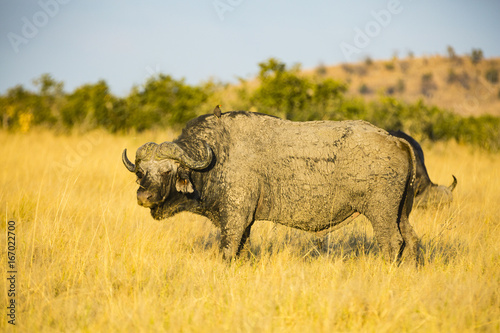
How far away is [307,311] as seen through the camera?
151 inches

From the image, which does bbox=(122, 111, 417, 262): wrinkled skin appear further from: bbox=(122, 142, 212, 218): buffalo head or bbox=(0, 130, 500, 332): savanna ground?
bbox=(0, 130, 500, 332): savanna ground

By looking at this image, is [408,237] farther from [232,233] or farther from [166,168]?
[166,168]

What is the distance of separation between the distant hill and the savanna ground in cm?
4880

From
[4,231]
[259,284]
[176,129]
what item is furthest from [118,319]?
[176,129]

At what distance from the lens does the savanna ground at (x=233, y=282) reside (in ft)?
12.0

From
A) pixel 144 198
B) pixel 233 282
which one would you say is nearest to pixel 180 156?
pixel 144 198

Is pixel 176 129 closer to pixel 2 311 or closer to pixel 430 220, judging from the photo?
pixel 430 220

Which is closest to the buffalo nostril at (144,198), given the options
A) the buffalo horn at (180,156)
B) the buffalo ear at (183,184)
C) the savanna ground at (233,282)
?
the buffalo ear at (183,184)

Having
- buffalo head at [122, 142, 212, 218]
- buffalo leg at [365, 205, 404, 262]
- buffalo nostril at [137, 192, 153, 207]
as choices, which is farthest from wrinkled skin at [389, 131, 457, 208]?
buffalo nostril at [137, 192, 153, 207]

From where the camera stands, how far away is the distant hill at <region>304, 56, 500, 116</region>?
54.6 m

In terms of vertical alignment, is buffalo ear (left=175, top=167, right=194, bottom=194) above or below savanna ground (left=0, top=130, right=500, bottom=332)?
above

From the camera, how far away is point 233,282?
462 centimetres

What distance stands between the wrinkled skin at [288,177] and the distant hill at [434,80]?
4938 centimetres

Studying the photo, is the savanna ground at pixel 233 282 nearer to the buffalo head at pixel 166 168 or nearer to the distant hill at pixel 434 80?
the buffalo head at pixel 166 168
